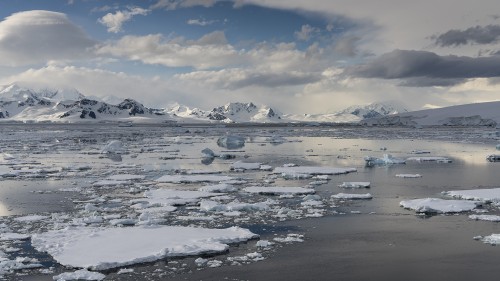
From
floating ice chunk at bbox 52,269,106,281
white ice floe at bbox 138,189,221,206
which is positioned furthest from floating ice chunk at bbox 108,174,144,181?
floating ice chunk at bbox 52,269,106,281

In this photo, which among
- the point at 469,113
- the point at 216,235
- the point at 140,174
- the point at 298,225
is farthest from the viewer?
the point at 469,113

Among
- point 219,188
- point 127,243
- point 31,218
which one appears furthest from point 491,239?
point 31,218

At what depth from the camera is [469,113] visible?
13025 centimetres

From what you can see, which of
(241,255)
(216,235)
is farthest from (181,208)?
A: (241,255)

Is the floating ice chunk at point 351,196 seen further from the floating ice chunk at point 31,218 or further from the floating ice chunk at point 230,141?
the floating ice chunk at point 230,141

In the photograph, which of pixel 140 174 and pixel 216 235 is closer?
pixel 216 235

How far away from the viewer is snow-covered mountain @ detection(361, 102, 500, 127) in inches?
4806

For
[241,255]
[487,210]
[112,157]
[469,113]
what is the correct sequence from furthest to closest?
1. [469,113]
2. [112,157]
3. [487,210]
4. [241,255]

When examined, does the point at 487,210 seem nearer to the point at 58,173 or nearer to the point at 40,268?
the point at 40,268

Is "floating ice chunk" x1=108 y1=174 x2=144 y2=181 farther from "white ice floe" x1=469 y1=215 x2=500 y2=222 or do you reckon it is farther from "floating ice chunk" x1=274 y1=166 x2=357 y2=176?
"white ice floe" x1=469 y1=215 x2=500 y2=222

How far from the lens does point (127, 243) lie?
11406mm

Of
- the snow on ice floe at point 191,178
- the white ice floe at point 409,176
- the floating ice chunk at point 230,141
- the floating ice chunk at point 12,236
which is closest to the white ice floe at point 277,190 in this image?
the snow on ice floe at point 191,178

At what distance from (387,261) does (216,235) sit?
398 centimetres

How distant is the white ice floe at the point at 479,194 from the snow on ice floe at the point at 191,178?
917 cm
